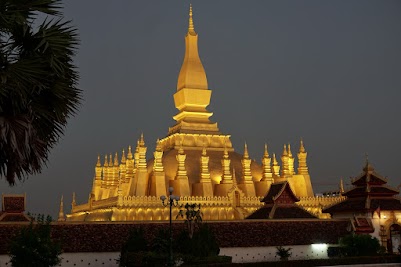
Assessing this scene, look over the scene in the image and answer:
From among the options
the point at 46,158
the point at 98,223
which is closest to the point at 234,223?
the point at 98,223

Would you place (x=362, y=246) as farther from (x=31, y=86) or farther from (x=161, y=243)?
(x=31, y=86)

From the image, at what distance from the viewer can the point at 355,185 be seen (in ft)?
107

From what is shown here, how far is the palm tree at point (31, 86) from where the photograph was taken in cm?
1331

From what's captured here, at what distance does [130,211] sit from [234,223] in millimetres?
9736

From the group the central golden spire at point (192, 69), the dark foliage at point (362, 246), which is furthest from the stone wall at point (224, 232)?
the central golden spire at point (192, 69)

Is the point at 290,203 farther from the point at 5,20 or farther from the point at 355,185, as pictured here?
the point at 5,20

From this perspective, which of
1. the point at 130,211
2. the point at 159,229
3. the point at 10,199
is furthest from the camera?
the point at 130,211

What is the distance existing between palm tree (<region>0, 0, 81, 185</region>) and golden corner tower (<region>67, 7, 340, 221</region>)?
2235cm

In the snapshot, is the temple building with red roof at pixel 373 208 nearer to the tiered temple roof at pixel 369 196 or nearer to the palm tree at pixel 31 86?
the tiered temple roof at pixel 369 196

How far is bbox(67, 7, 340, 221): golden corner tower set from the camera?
38.4 metres

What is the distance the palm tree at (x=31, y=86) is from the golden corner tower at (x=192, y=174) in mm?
22353

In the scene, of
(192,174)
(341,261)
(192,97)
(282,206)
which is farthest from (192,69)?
(341,261)

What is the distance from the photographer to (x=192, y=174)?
42.0 meters

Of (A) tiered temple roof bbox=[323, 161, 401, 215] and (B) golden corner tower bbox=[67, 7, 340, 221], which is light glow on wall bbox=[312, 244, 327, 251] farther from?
(B) golden corner tower bbox=[67, 7, 340, 221]
